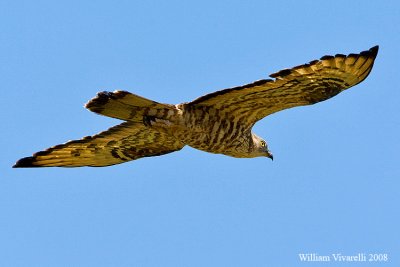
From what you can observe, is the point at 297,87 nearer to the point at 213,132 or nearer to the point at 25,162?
the point at 213,132

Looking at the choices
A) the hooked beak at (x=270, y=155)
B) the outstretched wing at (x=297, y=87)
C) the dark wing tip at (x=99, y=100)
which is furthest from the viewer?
the hooked beak at (x=270, y=155)

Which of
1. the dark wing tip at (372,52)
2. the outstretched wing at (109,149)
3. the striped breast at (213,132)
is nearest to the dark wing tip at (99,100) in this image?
the striped breast at (213,132)

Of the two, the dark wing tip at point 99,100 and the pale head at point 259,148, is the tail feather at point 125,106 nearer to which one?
the dark wing tip at point 99,100

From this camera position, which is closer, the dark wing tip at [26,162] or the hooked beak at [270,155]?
the dark wing tip at [26,162]

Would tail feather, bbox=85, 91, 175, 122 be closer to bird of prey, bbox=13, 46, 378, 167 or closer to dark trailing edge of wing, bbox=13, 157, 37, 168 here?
bird of prey, bbox=13, 46, 378, 167

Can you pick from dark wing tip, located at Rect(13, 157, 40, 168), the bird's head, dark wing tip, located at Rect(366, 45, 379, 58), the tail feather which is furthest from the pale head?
dark wing tip, located at Rect(13, 157, 40, 168)

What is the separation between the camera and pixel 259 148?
591 inches

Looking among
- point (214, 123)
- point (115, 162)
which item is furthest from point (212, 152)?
point (115, 162)

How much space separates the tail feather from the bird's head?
5.77 ft

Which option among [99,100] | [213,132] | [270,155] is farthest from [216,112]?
[270,155]

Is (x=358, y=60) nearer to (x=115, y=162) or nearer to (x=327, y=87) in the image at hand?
(x=327, y=87)

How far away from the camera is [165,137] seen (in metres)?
14.6

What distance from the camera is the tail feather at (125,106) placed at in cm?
1284

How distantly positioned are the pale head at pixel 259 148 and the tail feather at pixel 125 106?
5.71 feet
